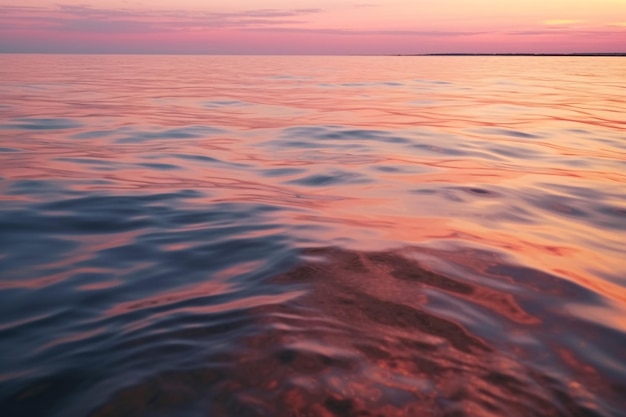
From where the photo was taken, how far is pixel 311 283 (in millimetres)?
2719

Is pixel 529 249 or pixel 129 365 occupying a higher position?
pixel 129 365

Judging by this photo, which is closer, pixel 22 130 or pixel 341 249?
→ pixel 341 249

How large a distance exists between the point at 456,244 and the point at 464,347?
1.34 meters

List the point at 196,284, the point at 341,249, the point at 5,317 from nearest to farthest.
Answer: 1. the point at 5,317
2. the point at 196,284
3. the point at 341,249

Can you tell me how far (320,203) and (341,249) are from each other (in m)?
1.28

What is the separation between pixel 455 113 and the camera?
11.5 meters

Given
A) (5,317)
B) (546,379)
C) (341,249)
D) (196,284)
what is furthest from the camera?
(341,249)

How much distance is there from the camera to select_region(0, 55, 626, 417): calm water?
180 cm

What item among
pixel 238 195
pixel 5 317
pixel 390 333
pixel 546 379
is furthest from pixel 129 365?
pixel 238 195

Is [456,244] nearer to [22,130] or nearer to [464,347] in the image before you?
[464,347]

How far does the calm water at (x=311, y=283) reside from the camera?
180 centimetres

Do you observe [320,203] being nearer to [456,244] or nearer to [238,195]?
[238,195]

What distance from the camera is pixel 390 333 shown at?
7.16 ft

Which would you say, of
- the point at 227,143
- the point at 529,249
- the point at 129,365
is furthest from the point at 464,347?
the point at 227,143
